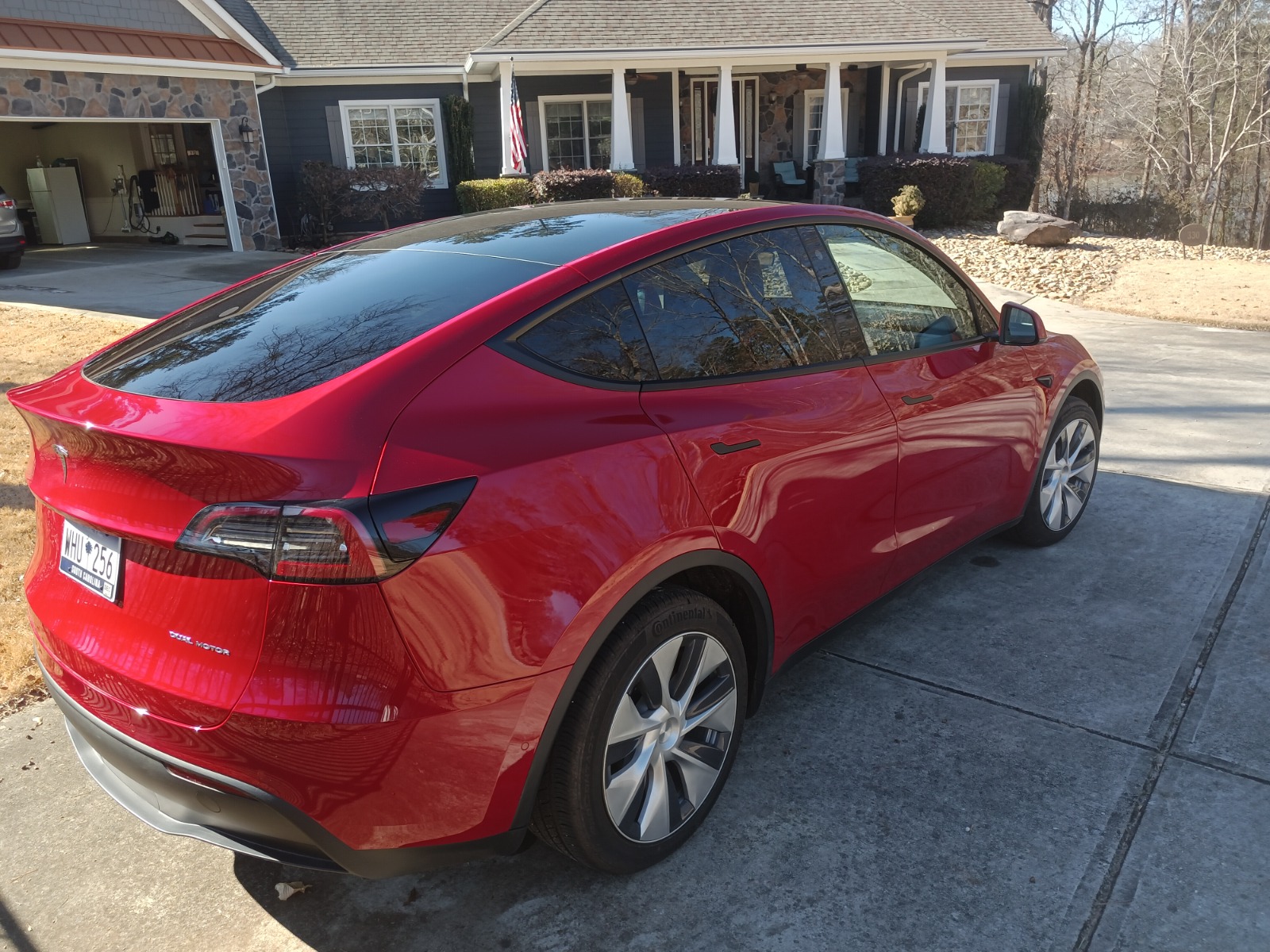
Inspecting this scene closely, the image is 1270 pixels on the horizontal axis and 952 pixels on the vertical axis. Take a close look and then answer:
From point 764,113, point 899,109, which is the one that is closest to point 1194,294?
point 899,109

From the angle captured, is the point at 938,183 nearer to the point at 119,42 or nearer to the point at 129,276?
the point at 129,276

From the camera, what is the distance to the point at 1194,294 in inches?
474

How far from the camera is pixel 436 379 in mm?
2133

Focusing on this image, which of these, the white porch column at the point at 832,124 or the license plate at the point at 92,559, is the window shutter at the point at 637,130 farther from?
the license plate at the point at 92,559

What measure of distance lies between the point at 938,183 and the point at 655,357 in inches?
718

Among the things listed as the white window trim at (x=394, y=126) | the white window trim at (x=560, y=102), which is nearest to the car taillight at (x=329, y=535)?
the white window trim at (x=394, y=126)

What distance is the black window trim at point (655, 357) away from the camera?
7.55 ft

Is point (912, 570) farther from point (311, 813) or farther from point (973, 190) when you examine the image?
point (973, 190)

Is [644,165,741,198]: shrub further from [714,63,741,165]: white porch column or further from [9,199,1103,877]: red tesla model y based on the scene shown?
[9,199,1103,877]: red tesla model y

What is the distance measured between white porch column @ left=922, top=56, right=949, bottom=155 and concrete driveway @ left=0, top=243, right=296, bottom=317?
13.3 meters

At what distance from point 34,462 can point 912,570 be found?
2830mm

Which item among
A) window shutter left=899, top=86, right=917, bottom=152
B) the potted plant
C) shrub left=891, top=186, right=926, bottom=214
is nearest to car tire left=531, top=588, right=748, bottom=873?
the potted plant

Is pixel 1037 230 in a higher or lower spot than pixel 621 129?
lower

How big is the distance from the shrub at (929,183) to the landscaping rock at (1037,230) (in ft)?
8.46
